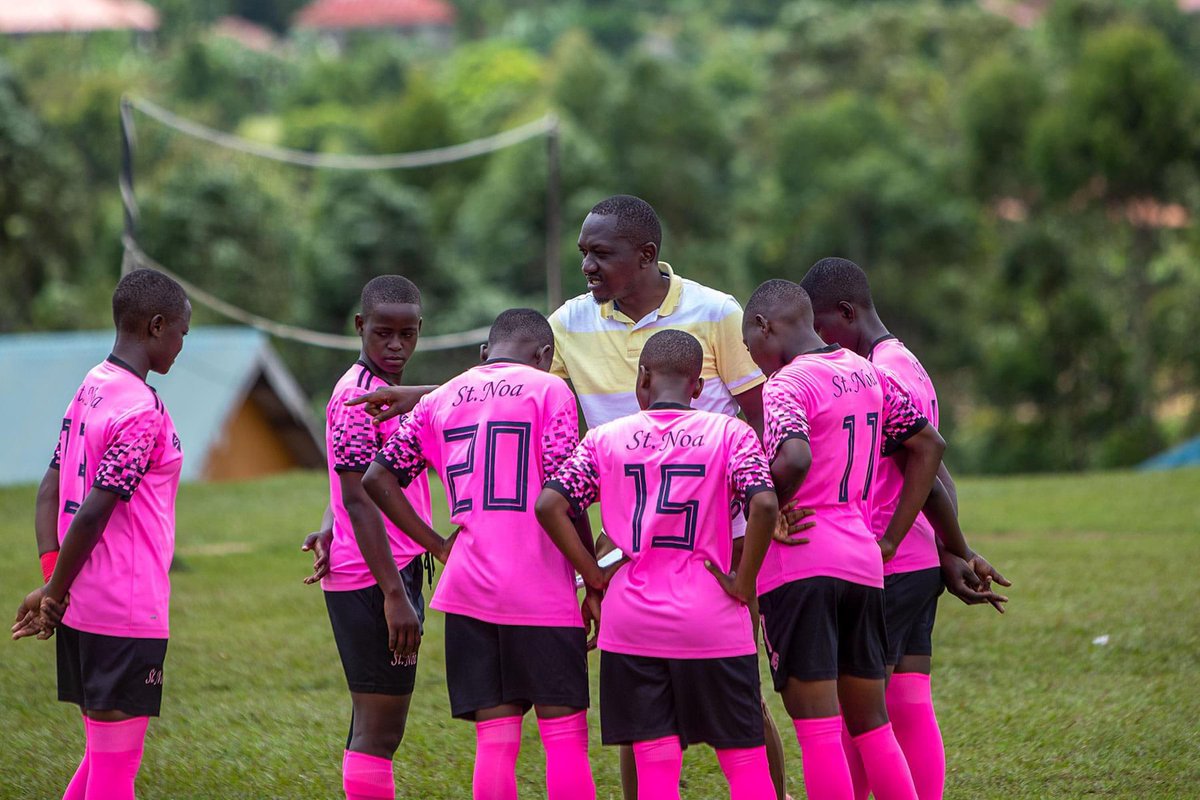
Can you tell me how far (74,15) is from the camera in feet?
438

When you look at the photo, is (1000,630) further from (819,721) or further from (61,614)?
(61,614)

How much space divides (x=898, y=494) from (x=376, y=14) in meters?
171

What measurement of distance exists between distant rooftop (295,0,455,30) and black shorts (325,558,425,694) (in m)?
164

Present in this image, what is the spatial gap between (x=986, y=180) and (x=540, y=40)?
10259 cm

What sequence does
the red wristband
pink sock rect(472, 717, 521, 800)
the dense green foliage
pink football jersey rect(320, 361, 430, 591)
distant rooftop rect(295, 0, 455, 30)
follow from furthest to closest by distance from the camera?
1. distant rooftop rect(295, 0, 455, 30)
2. the dense green foliage
3. the red wristband
4. pink football jersey rect(320, 361, 430, 591)
5. pink sock rect(472, 717, 521, 800)

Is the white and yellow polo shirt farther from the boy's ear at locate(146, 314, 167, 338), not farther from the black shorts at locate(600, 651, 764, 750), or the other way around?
the boy's ear at locate(146, 314, 167, 338)

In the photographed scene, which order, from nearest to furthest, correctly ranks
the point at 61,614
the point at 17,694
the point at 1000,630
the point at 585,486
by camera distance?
the point at 585,486, the point at 61,614, the point at 17,694, the point at 1000,630

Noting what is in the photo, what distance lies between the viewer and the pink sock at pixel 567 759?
15.1ft

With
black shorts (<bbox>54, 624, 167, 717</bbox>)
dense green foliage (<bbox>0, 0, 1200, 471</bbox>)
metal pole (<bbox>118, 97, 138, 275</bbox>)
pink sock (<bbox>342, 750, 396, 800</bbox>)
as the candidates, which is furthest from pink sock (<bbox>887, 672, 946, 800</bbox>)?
dense green foliage (<bbox>0, 0, 1200, 471</bbox>)

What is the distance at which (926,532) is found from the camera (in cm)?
528

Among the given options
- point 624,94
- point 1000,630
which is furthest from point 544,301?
point 1000,630

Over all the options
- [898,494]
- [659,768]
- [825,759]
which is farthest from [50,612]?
[898,494]

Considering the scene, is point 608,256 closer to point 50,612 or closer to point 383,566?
point 383,566

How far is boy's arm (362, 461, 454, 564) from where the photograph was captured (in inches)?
186
